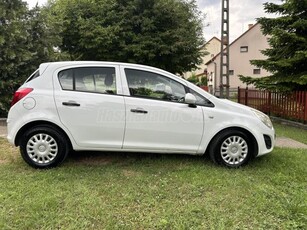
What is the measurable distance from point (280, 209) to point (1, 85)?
8549 mm

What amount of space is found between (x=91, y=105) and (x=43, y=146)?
950 mm

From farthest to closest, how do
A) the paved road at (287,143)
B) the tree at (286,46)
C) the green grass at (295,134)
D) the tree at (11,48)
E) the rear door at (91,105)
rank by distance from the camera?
the tree at (286,46), the tree at (11,48), the green grass at (295,134), the paved road at (287,143), the rear door at (91,105)

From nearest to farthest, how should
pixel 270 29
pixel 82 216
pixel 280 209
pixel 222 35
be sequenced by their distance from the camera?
1. pixel 82 216
2. pixel 280 209
3. pixel 270 29
4. pixel 222 35

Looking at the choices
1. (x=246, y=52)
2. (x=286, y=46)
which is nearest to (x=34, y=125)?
(x=286, y=46)

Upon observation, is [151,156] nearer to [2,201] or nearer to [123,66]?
[123,66]

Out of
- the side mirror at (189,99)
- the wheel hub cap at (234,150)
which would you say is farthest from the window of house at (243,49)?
the side mirror at (189,99)

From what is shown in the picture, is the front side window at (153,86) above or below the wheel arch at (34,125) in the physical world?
above

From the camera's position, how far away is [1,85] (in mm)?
8750

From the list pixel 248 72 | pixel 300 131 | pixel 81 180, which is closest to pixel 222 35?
pixel 300 131

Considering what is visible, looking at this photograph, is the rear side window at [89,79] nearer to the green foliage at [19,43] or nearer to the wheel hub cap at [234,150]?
the wheel hub cap at [234,150]

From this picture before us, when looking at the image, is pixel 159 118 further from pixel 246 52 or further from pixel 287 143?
pixel 246 52

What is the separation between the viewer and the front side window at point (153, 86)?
4.35 meters

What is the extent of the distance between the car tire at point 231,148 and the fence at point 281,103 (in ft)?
18.6

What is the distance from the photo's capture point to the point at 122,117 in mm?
4234
